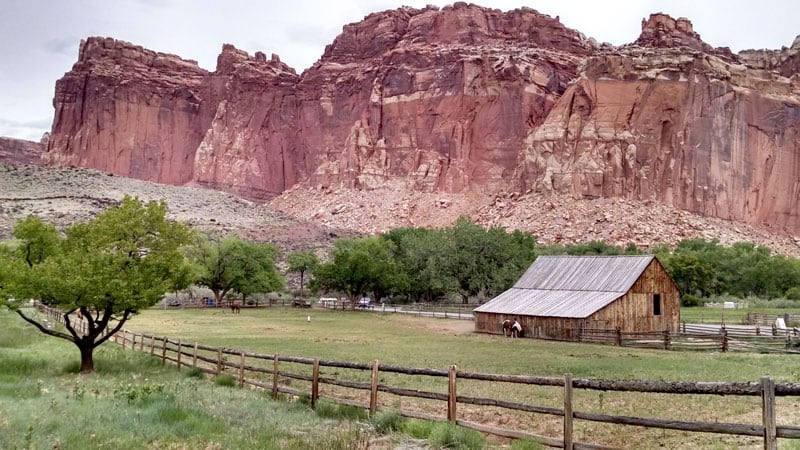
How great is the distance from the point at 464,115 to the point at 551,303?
91279 mm

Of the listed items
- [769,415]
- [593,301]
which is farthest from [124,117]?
[769,415]

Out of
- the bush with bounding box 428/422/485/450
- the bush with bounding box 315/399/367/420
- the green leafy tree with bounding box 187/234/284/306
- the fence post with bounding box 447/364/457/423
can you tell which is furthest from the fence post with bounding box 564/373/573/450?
the green leafy tree with bounding box 187/234/284/306

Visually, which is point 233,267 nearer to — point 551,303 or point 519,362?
point 551,303

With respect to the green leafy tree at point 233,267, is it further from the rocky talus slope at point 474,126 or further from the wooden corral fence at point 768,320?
the rocky talus slope at point 474,126

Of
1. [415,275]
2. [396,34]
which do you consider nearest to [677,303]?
[415,275]

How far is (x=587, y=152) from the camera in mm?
105625

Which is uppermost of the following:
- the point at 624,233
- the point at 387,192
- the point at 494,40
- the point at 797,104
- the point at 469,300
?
the point at 494,40

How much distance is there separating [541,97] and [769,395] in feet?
381

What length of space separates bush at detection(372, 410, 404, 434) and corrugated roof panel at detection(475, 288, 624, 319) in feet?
74.3

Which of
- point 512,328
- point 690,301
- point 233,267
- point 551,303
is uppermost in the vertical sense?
point 233,267

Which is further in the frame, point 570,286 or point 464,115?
point 464,115

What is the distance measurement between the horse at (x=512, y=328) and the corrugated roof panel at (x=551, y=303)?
2.41 feet

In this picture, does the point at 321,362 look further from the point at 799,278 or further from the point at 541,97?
the point at 541,97

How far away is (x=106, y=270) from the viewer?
18953mm
